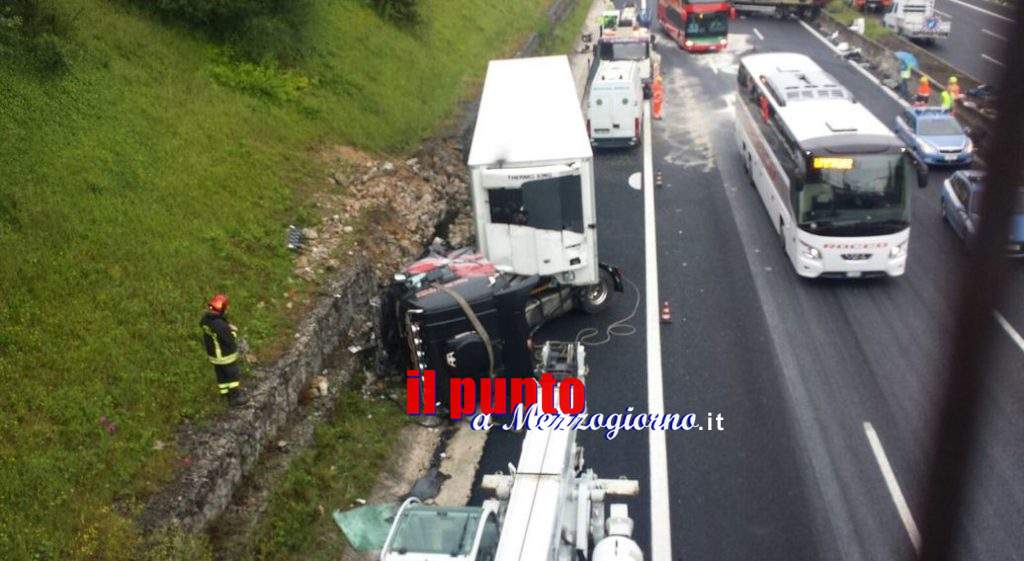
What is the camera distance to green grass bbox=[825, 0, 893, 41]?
4094cm

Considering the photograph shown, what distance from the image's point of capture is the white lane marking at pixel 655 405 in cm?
1104

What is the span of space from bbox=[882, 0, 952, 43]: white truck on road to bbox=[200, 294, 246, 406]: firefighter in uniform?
128 feet

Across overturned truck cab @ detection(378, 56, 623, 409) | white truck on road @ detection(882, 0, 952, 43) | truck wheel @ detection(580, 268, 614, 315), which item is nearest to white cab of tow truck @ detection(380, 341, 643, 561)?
overturned truck cab @ detection(378, 56, 623, 409)

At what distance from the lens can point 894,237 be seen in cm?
1700

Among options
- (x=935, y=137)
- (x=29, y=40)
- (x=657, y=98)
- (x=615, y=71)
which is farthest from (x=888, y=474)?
(x=657, y=98)

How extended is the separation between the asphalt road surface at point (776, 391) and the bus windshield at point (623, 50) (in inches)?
427

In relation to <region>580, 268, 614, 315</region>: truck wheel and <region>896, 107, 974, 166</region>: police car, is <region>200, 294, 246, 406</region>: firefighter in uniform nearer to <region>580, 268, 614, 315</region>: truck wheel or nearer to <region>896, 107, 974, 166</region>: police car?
<region>580, 268, 614, 315</region>: truck wheel

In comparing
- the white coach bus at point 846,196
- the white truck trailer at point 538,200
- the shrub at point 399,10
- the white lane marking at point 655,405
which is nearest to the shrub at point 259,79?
the white truck trailer at point 538,200

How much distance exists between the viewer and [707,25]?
3944 cm

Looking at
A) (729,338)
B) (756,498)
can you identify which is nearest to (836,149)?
(729,338)

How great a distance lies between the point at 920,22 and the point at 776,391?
33.4 metres

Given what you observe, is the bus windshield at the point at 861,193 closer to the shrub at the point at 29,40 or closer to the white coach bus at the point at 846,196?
the white coach bus at the point at 846,196

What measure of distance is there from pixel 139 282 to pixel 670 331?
29.0ft

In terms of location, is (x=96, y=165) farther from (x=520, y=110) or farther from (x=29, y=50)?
(x=520, y=110)
